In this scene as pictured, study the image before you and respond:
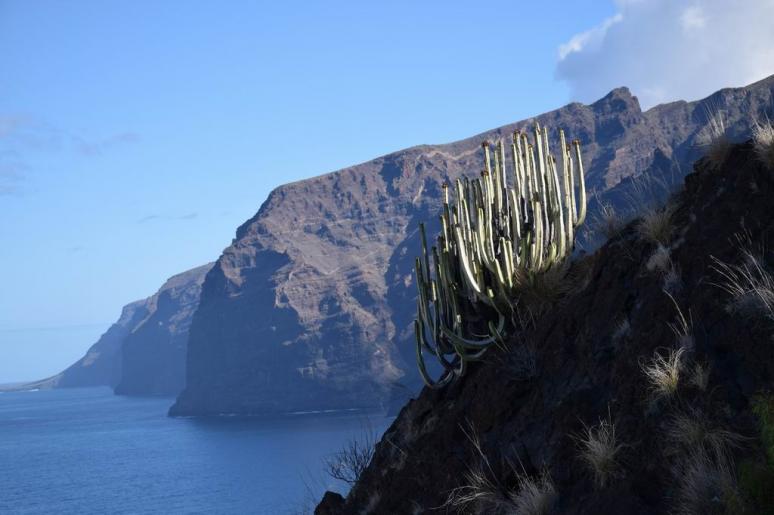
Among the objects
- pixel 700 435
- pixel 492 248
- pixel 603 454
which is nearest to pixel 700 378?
pixel 700 435

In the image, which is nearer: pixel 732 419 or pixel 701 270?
pixel 732 419

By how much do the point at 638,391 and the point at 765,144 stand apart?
2694 mm

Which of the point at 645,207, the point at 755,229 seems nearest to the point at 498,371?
the point at 645,207

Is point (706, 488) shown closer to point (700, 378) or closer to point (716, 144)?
point (700, 378)

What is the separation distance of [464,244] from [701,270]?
367 centimetres

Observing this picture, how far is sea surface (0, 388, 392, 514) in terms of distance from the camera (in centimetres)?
10088

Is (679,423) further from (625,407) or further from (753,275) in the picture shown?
(753,275)

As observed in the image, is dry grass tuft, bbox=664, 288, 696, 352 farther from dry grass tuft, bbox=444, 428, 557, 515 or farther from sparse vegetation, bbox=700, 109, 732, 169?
sparse vegetation, bbox=700, 109, 732, 169

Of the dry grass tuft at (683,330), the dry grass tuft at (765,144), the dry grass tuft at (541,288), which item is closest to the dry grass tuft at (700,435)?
the dry grass tuft at (683,330)

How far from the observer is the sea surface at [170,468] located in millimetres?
100875

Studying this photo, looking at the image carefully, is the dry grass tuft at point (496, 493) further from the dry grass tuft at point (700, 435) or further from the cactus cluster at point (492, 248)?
the cactus cluster at point (492, 248)

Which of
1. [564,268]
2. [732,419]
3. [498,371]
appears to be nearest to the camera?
[732,419]

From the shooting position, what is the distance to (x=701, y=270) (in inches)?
331

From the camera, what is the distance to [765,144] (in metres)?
8.77
